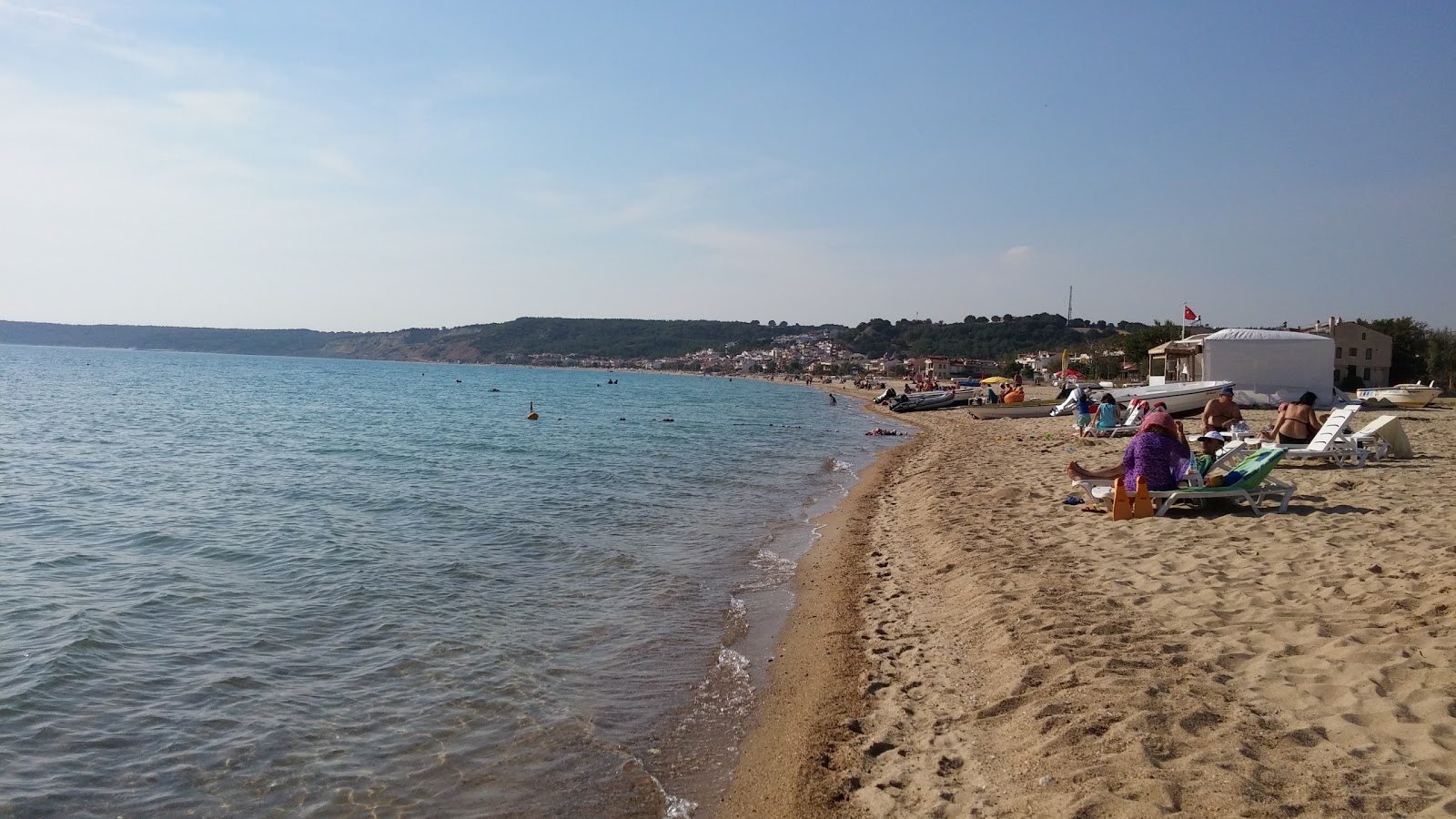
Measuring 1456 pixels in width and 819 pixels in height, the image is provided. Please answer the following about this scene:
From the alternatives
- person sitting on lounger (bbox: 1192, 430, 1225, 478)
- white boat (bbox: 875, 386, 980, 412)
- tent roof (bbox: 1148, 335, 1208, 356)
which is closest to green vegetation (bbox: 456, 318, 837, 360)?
white boat (bbox: 875, 386, 980, 412)

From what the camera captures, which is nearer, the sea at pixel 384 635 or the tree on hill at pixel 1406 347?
the sea at pixel 384 635

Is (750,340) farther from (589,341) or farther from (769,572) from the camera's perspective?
(769,572)

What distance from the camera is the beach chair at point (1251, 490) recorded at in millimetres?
9500

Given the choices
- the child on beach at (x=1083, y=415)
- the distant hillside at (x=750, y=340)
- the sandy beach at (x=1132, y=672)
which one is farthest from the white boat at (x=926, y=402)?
the distant hillside at (x=750, y=340)

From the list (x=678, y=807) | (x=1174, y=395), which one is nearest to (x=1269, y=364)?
(x=1174, y=395)

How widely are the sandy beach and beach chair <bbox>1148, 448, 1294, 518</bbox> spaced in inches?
8.6

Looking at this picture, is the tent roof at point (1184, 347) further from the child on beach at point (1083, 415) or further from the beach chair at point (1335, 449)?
the beach chair at point (1335, 449)

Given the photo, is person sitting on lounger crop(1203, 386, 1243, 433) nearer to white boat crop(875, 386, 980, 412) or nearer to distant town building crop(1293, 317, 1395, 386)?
white boat crop(875, 386, 980, 412)

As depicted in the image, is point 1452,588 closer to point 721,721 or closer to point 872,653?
point 872,653

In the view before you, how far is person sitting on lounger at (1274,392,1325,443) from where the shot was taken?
14.1 meters

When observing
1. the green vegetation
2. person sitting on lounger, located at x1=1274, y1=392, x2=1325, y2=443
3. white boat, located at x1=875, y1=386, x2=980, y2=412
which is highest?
the green vegetation

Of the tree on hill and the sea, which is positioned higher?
the tree on hill

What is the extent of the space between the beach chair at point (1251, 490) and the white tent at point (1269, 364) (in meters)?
20.6

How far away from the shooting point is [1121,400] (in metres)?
26.6
